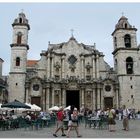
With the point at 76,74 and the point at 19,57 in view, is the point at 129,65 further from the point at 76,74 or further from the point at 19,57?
the point at 19,57

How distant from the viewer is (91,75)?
4231 cm

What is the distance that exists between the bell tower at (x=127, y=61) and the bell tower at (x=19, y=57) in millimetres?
12426

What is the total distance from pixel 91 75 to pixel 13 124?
2263 cm

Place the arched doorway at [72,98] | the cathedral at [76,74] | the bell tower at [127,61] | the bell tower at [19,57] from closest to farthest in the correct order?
the bell tower at [19,57] < the cathedral at [76,74] < the bell tower at [127,61] < the arched doorway at [72,98]

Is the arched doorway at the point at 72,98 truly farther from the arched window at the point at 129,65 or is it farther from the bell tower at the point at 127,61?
the arched window at the point at 129,65

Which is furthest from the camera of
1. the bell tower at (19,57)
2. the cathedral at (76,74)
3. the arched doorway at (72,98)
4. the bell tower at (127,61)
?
the arched doorway at (72,98)

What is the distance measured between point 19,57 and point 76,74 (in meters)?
7.95

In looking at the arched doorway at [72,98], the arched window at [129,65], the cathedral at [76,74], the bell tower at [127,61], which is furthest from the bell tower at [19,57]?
the arched window at [129,65]

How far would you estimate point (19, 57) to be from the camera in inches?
1618

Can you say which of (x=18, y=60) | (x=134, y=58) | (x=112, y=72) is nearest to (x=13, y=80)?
(x=18, y=60)

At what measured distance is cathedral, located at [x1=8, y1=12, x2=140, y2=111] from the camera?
132 ft

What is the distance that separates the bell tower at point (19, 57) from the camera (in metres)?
39.9

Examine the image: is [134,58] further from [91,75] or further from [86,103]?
[86,103]

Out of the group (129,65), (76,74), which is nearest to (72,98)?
(76,74)
